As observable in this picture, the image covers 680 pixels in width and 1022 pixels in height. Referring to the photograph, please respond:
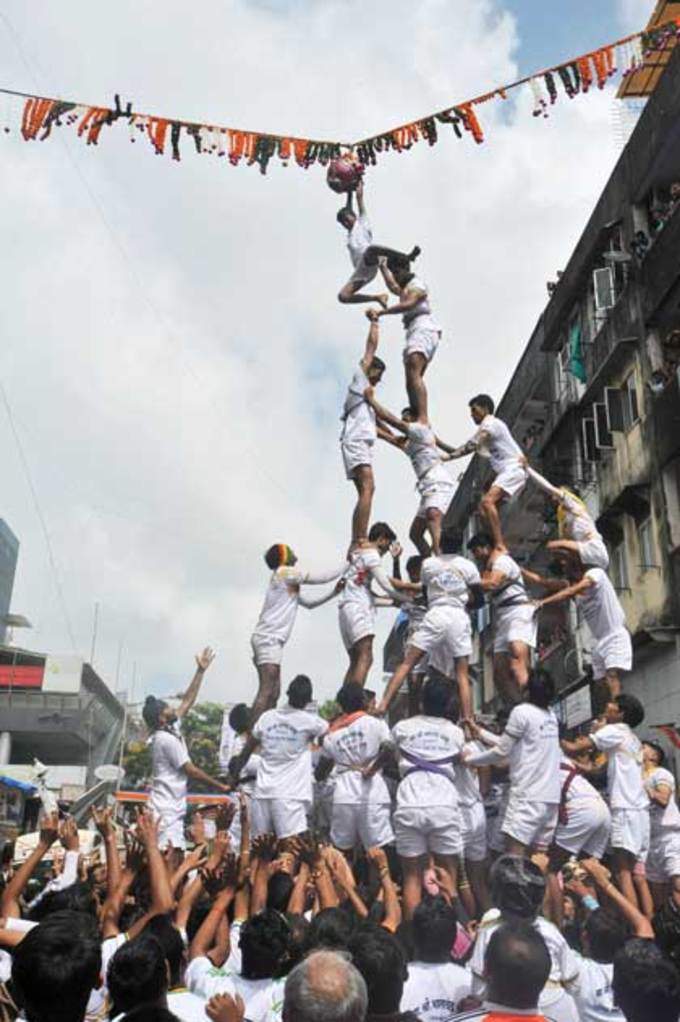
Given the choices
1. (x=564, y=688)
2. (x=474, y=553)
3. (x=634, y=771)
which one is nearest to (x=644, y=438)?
(x=564, y=688)

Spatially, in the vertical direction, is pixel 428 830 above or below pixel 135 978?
above

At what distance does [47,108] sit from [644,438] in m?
13.6

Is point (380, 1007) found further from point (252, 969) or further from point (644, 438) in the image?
point (644, 438)

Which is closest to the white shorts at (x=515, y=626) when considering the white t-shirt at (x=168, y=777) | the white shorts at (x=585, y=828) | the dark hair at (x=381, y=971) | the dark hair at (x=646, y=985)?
the white shorts at (x=585, y=828)

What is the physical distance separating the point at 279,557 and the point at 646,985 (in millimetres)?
7260

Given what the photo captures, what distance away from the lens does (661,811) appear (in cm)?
774

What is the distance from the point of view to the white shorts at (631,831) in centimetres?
714

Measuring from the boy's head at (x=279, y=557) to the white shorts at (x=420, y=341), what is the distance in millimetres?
3011

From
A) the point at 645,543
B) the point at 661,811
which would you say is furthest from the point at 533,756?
the point at 645,543

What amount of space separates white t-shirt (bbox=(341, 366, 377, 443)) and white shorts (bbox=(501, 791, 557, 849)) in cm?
508

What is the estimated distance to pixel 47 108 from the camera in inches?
456

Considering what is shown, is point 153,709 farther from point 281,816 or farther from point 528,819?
point 528,819

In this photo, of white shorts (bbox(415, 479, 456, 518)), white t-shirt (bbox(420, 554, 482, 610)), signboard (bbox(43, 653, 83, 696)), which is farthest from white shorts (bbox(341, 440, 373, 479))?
signboard (bbox(43, 653, 83, 696))

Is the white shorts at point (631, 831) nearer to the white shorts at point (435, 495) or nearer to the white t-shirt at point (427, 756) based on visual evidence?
the white t-shirt at point (427, 756)
